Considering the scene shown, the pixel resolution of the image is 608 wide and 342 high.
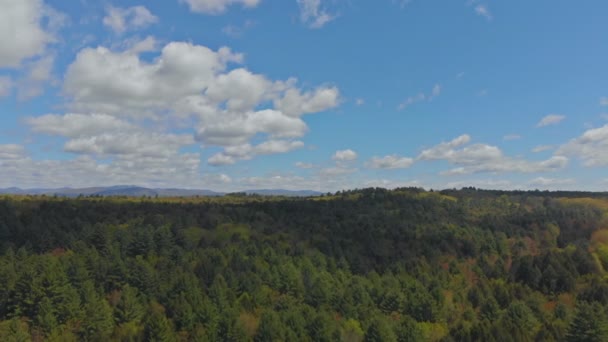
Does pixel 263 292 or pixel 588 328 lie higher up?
pixel 588 328

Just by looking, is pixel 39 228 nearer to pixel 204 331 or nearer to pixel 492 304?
pixel 204 331

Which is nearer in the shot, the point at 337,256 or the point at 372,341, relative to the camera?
the point at 372,341

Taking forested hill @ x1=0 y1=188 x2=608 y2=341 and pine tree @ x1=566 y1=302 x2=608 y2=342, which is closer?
pine tree @ x1=566 y1=302 x2=608 y2=342

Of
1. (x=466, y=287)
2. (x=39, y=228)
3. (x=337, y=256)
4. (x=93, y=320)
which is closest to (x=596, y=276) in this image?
(x=466, y=287)

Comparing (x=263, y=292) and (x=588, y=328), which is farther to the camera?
(x=263, y=292)

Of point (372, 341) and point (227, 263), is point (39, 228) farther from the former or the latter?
point (372, 341)

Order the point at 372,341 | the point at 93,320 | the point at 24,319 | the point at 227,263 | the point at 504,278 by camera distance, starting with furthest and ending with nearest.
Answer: the point at 504,278 → the point at 227,263 → the point at 24,319 → the point at 93,320 → the point at 372,341

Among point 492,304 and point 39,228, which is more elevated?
point 39,228

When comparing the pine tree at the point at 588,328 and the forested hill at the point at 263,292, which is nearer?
the pine tree at the point at 588,328

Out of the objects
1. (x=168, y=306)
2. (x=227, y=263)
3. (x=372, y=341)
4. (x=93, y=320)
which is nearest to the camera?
(x=372, y=341)

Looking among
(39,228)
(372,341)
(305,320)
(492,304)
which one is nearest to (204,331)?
(305,320)
